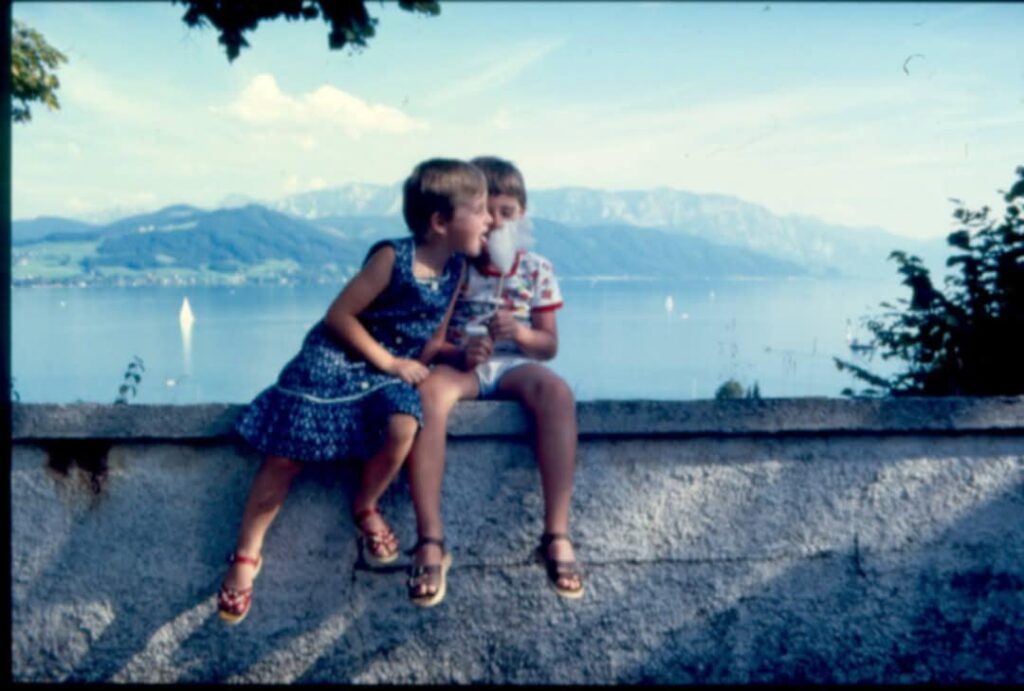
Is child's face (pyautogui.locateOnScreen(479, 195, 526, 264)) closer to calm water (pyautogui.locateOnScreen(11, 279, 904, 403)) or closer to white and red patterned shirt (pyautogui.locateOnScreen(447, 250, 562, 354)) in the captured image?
white and red patterned shirt (pyautogui.locateOnScreen(447, 250, 562, 354))

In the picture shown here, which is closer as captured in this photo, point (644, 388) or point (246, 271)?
point (644, 388)

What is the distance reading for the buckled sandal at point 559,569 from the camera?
2781 millimetres

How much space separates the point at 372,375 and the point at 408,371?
0.35 feet

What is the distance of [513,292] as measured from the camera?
10.8 ft

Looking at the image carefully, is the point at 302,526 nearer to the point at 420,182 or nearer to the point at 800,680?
the point at 420,182

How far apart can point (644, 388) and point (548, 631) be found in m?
39.2

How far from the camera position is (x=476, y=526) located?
2988 millimetres

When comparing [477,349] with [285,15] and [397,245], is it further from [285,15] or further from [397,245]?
[285,15]

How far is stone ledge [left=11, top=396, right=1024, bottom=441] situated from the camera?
9.48 ft

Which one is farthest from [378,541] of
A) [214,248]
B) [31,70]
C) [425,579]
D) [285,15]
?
[214,248]

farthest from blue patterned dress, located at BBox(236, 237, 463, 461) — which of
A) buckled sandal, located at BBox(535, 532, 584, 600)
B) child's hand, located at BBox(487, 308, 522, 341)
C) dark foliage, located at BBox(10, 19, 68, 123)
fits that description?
dark foliage, located at BBox(10, 19, 68, 123)

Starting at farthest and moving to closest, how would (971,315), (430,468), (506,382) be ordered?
(971,315)
(506,382)
(430,468)

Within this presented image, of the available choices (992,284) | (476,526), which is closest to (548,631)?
(476,526)

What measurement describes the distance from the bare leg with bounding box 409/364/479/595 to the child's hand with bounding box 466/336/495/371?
162mm
